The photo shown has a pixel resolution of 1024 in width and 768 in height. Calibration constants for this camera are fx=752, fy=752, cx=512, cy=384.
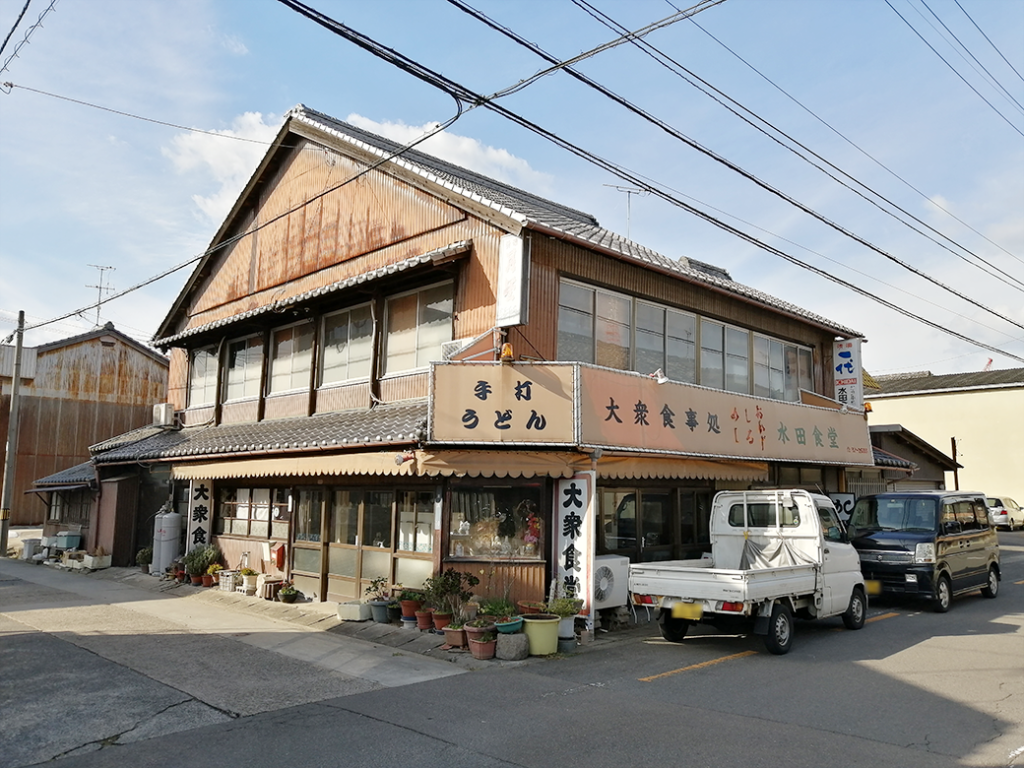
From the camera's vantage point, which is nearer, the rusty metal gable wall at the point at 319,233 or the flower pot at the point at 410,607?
the flower pot at the point at 410,607

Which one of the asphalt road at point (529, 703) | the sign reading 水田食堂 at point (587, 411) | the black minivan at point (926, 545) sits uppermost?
the sign reading 水田食堂 at point (587, 411)

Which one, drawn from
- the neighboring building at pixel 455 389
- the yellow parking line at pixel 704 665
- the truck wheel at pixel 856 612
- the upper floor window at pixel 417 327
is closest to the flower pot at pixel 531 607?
the neighboring building at pixel 455 389

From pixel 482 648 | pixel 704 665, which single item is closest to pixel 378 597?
pixel 482 648

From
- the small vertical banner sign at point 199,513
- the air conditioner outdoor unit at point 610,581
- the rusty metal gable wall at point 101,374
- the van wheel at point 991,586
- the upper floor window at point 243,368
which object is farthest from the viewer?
the rusty metal gable wall at point 101,374

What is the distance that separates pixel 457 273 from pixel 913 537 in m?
9.87

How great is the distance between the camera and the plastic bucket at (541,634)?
10320 millimetres

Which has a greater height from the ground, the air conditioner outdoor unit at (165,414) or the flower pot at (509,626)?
the air conditioner outdoor unit at (165,414)

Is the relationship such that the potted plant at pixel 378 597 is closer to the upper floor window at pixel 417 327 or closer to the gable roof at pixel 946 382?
the upper floor window at pixel 417 327

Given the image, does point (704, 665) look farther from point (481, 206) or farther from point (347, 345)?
point (347, 345)

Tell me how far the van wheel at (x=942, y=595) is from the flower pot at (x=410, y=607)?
932 centimetres

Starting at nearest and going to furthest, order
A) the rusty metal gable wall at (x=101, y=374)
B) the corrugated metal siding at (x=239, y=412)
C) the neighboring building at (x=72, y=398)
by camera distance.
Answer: the corrugated metal siding at (x=239, y=412) → the neighboring building at (x=72, y=398) → the rusty metal gable wall at (x=101, y=374)

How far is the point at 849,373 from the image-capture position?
65.1 feet

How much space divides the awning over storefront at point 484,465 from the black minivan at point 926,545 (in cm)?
354

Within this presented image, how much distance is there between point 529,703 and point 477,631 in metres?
2.28
